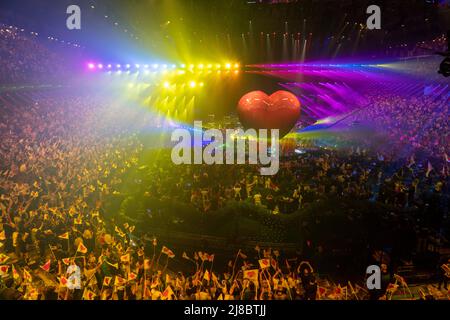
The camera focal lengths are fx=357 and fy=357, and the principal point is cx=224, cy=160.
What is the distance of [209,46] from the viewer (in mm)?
12109

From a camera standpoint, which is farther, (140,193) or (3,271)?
(140,193)

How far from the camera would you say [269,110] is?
34.5 ft

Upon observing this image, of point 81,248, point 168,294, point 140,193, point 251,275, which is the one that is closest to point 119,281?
point 168,294

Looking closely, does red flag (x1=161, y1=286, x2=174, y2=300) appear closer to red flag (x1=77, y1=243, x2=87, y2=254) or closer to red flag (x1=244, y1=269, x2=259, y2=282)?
red flag (x1=244, y1=269, x2=259, y2=282)

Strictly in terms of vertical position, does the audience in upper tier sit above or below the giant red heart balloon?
below

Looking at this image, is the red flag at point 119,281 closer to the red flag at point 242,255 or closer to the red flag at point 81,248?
the red flag at point 81,248

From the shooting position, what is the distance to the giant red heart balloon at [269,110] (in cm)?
1051

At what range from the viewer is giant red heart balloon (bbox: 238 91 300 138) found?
34.5 ft

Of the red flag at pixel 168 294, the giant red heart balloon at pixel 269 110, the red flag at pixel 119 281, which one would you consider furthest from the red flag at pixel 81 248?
the giant red heart balloon at pixel 269 110

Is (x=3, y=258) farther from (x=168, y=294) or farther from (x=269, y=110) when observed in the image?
(x=269, y=110)

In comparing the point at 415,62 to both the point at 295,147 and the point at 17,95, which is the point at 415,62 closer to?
the point at 295,147

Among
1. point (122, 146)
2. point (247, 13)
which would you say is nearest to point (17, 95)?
point (122, 146)

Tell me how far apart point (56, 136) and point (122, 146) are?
7.56ft

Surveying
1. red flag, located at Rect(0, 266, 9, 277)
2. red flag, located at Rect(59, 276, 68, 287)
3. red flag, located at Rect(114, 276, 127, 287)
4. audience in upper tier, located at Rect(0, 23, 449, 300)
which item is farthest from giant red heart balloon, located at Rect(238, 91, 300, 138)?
red flag, located at Rect(0, 266, 9, 277)
